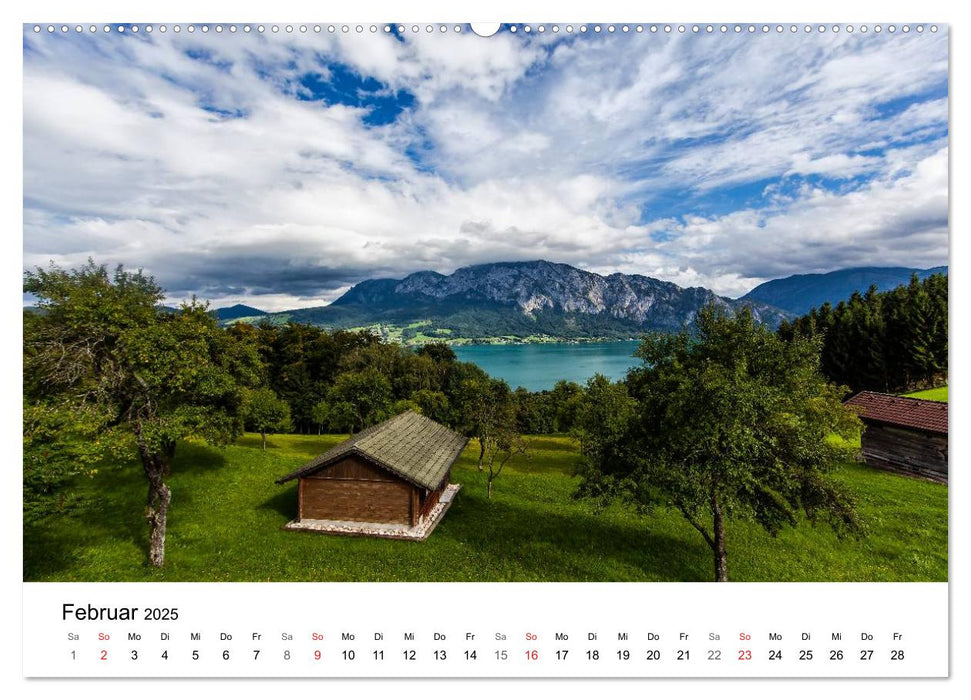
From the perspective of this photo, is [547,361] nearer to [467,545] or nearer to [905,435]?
[905,435]

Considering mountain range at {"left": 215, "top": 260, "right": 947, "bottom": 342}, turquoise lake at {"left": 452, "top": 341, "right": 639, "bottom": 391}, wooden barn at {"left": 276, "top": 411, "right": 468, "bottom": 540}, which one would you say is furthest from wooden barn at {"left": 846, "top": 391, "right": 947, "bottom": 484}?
mountain range at {"left": 215, "top": 260, "right": 947, "bottom": 342}

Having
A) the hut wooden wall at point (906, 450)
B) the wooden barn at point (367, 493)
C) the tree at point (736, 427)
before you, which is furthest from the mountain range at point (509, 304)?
the tree at point (736, 427)

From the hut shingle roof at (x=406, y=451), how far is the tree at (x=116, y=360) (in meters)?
4.21

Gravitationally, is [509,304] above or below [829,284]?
above

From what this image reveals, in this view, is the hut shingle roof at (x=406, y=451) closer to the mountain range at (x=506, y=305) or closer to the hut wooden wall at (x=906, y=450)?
the hut wooden wall at (x=906, y=450)

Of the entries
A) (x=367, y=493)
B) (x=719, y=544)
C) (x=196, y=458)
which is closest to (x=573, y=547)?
(x=719, y=544)

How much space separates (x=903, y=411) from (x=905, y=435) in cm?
104

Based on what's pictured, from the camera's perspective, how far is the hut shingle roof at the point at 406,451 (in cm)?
1237

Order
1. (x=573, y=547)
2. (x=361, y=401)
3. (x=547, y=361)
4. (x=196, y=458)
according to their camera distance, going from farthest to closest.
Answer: (x=547, y=361) → (x=361, y=401) → (x=196, y=458) → (x=573, y=547)

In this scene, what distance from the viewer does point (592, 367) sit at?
82750 mm

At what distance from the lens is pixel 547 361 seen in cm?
10181

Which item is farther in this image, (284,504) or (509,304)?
(509,304)
